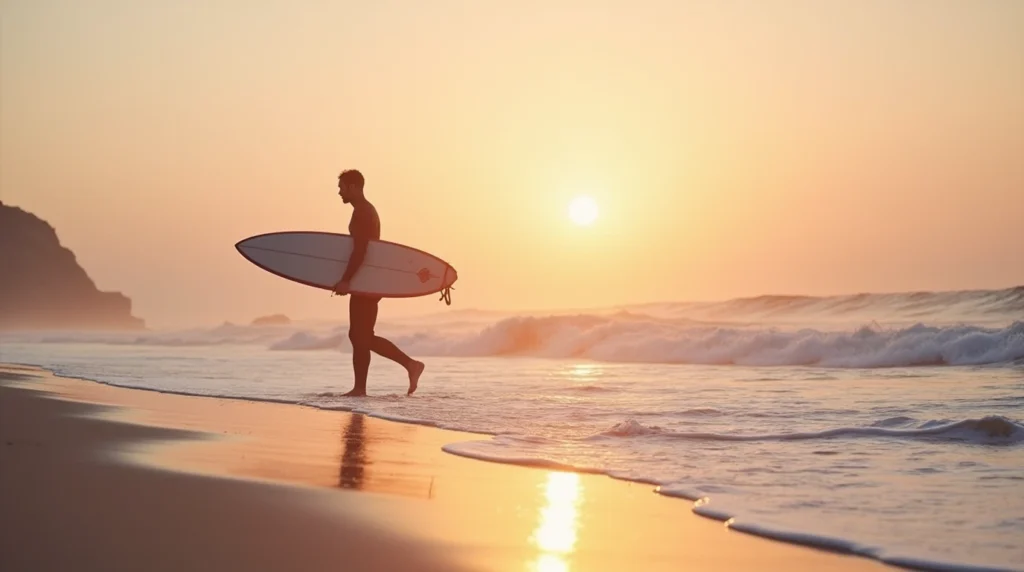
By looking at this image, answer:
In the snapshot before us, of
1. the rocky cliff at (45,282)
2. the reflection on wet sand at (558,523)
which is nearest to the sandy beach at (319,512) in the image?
the reflection on wet sand at (558,523)

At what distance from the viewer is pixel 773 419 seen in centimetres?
755

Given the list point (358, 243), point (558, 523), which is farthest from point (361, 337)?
point (558, 523)

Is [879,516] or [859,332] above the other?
[859,332]

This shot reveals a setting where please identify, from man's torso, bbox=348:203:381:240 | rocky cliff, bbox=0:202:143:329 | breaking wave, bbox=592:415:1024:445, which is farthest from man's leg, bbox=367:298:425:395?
rocky cliff, bbox=0:202:143:329

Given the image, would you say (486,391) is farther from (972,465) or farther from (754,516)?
(754,516)

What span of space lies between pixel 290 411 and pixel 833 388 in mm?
5520

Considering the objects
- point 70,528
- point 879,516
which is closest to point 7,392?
point 70,528

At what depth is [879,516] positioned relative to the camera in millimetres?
4125

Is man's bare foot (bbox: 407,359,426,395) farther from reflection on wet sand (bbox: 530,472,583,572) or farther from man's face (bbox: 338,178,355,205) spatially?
reflection on wet sand (bbox: 530,472,583,572)

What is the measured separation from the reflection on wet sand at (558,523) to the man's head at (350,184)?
542cm

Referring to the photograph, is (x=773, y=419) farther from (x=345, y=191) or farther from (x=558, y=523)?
(x=345, y=191)

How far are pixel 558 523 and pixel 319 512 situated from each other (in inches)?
35.2

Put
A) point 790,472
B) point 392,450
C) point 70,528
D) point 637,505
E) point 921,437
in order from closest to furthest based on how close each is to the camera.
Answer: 1. point 70,528
2. point 637,505
3. point 790,472
4. point 392,450
5. point 921,437

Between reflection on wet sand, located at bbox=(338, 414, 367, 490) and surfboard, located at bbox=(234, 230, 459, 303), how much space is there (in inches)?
118
